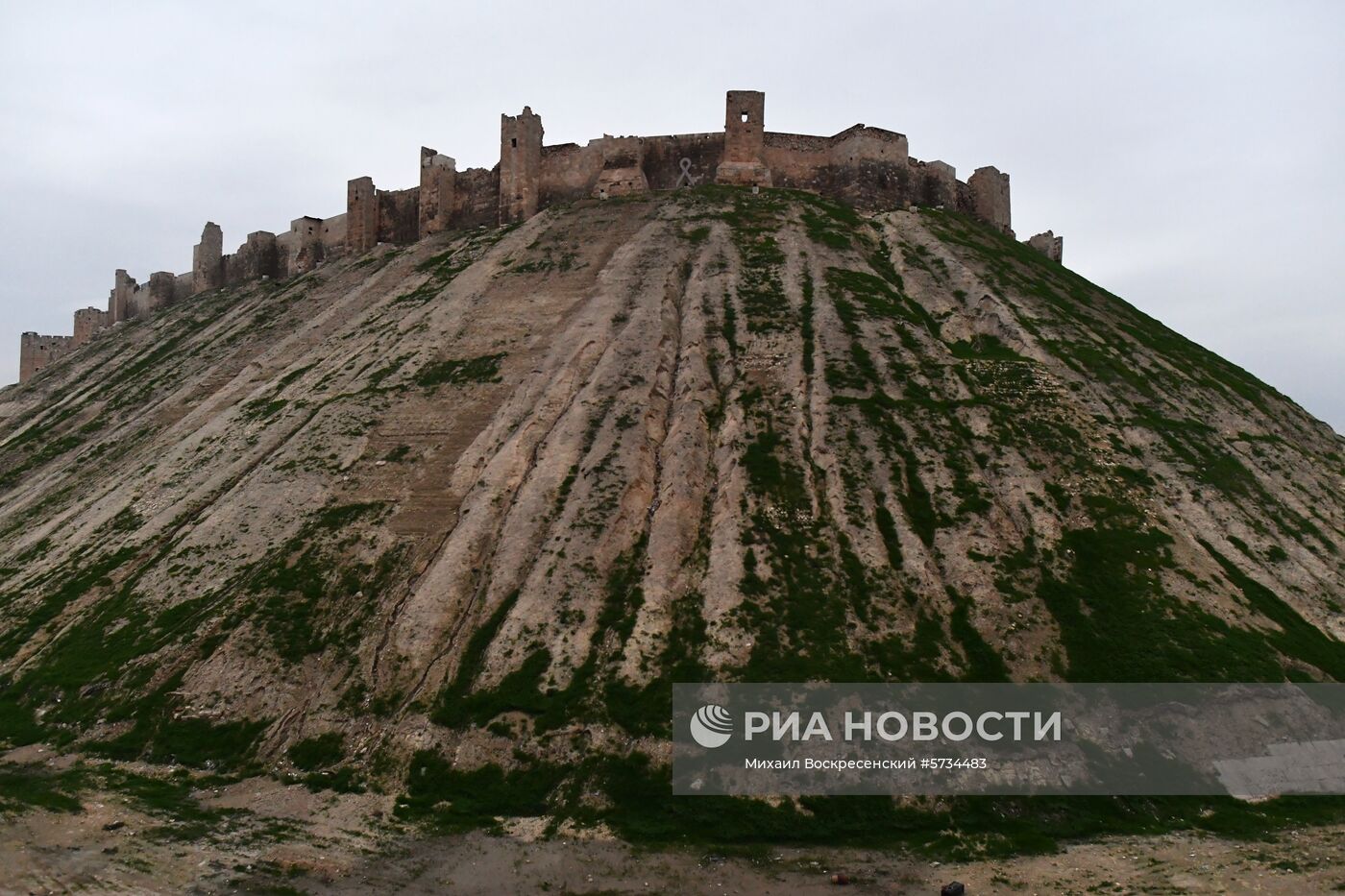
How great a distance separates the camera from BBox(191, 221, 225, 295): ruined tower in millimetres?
70250

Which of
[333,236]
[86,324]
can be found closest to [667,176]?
[333,236]

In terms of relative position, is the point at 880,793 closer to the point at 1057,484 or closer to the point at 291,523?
the point at 1057,484

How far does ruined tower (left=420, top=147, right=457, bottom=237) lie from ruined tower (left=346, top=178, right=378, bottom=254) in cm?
424

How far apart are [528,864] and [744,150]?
41232mm

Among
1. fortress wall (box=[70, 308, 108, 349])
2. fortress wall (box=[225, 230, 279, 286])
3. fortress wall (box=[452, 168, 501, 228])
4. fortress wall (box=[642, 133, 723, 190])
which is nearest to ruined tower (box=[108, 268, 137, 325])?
fortress wall (box=[70, 308, 108, 349])

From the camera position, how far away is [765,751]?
77.5 ft

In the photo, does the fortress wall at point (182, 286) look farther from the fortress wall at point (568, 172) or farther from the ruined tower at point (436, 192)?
the fortress wall at point (568, 172)

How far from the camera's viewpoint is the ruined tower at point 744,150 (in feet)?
171

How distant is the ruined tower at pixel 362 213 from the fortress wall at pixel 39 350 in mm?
33179

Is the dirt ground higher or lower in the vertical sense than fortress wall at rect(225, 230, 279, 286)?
lower

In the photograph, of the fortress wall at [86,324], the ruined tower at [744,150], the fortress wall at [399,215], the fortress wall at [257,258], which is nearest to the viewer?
the ruined tower at [744,150]

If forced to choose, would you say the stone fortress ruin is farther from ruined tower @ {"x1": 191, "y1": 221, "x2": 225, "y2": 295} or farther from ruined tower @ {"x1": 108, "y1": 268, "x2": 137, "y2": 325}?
ruined tower @ {"x1": 108, "y1": 268, "x2": 137, "y2": 325}

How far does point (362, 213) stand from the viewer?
60.7 meters

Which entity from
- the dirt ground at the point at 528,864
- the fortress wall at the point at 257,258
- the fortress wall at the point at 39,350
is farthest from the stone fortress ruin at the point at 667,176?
the dirt ground at the point at 528,864
